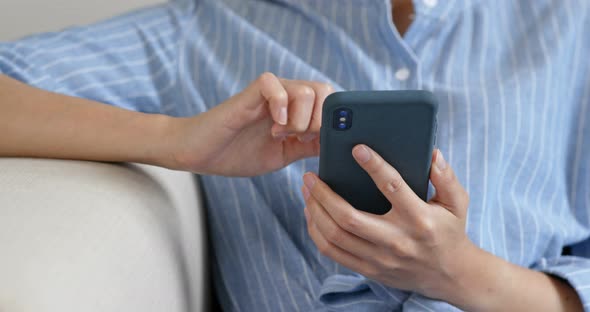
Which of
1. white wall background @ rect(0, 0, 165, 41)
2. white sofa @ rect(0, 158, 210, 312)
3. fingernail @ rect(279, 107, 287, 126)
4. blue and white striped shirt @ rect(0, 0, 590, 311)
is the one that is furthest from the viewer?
white wall background @ rect(0, 0, 165, 41)

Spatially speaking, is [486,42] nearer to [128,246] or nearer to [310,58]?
[310,58]

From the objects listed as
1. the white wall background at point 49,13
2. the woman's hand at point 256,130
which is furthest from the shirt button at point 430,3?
the white wall background at point 49,13

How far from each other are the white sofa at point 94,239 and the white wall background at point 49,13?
461mm

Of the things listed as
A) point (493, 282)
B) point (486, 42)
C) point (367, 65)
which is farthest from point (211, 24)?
point (493, 282)

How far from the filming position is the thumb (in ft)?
1.76

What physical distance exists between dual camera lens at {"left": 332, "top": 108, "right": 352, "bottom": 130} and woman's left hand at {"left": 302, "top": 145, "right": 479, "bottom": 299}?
20 millimetres

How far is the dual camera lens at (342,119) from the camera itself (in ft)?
1.65

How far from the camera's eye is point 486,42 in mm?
742

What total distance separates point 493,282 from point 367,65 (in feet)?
0.92

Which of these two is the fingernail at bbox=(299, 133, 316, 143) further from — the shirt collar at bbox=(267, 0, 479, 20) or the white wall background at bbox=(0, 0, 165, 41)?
the white wall background at bbox=(0, 0, 165, 41)

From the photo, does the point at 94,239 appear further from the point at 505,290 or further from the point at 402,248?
the point at 505,290

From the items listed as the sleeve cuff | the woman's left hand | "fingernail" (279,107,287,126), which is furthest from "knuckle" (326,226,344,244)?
the sleeve cuff

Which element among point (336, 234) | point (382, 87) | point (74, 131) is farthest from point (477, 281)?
point (74, 131)

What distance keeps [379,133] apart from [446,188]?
0.08 metres
